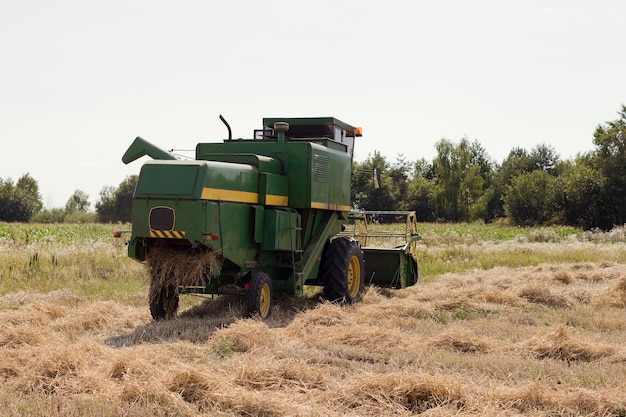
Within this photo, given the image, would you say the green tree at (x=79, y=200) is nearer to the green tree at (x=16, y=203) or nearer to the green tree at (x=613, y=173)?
the green tree at (x=16, y=203)

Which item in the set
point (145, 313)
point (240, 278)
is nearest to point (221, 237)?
point (240, 278)

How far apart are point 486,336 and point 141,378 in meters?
4.24

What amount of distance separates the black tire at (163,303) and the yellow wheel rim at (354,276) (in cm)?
312

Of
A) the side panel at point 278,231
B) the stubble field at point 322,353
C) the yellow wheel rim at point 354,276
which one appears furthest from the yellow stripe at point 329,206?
the stubble field at point 322,353

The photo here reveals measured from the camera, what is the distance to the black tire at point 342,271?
37.3 feet

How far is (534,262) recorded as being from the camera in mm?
18688

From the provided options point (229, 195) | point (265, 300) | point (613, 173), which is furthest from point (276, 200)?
point (613, 173)

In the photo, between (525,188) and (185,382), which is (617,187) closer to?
(525,188)

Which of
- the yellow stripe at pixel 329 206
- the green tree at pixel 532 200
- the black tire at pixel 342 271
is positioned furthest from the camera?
the green tree at pixel 532 200

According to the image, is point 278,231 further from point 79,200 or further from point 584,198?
point 79,200

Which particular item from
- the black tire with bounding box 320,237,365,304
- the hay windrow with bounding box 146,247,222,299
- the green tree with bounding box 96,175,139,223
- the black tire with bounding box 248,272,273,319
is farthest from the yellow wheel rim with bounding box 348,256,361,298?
the green tree with bounding box 96,175,139,223

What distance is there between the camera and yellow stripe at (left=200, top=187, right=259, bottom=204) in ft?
29.5

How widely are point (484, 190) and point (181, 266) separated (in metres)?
64.4

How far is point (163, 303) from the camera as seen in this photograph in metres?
9.89
